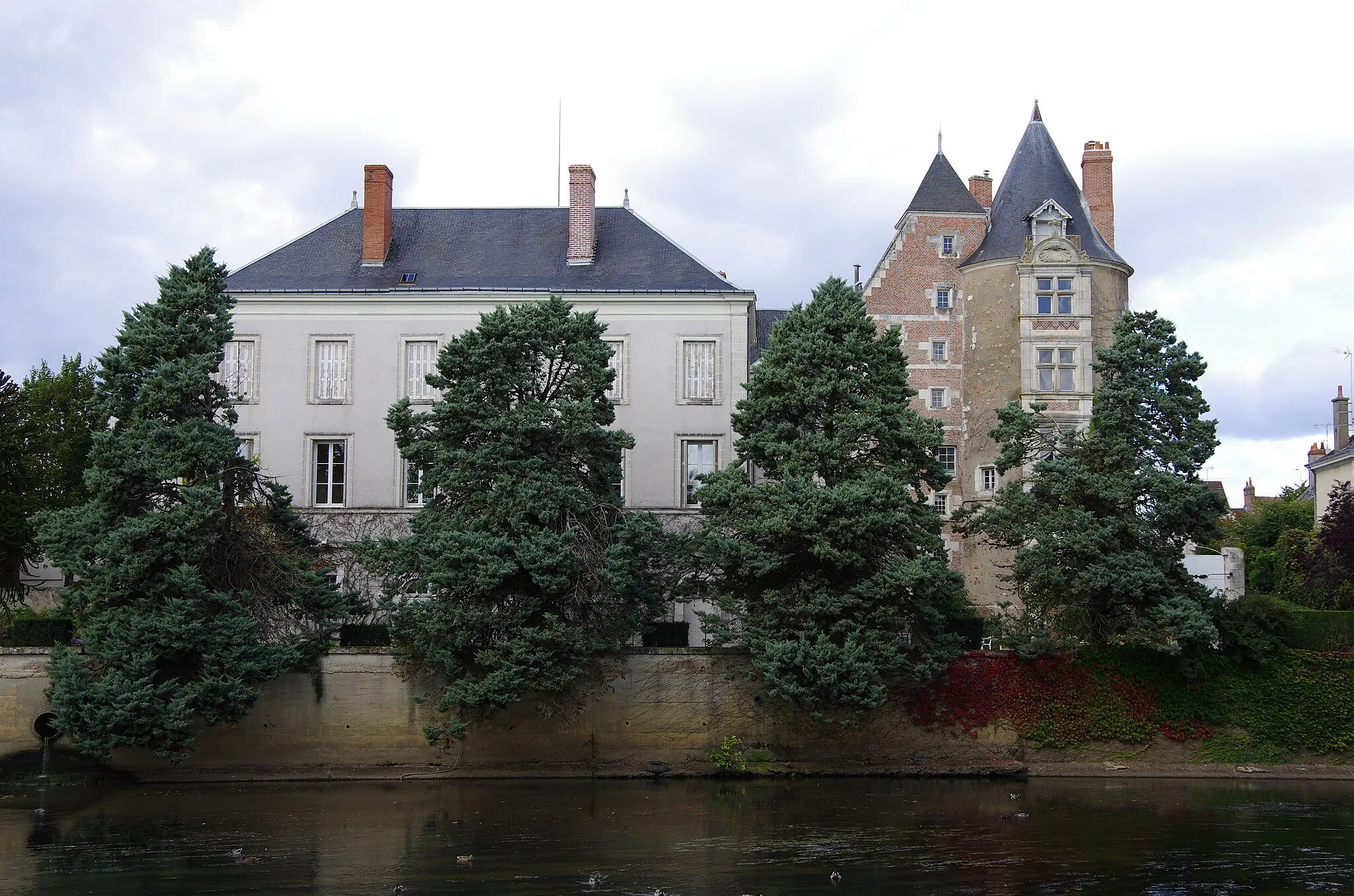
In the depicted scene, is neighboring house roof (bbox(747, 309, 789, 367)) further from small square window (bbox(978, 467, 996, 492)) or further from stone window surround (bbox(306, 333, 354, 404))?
stone window surround (bbox(306, 333, 354, 404))

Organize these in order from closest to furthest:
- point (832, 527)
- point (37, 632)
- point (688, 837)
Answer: point (688, 837) → point (832, 527) → point (37, 632)

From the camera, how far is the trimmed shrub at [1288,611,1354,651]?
2909 centimetres

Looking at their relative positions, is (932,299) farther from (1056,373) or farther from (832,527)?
(832,527)

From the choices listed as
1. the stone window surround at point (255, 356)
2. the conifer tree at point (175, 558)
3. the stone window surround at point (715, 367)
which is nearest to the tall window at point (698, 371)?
the stone window surround at point (715, 367)

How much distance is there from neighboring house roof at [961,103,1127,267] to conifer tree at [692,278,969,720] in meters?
13.1

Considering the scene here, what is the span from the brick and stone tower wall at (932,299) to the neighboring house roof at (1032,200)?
0.71 metres

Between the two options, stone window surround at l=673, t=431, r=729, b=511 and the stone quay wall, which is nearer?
the stone quay wall

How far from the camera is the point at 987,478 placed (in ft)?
130

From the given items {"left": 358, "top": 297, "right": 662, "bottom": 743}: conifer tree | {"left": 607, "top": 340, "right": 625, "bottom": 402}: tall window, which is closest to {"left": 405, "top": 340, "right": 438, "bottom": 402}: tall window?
{"left": 607, "top": 340, "right": 625, "bottom": 402}: tall window

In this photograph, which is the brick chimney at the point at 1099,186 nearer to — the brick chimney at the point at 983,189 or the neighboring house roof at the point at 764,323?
the brick chimney at the point at 983,189

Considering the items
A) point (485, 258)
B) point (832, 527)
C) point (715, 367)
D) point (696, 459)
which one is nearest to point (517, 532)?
point (832, 527)

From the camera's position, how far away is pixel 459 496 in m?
27.4

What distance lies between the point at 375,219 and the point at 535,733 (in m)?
15.4

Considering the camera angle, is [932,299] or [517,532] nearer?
[517,532]
